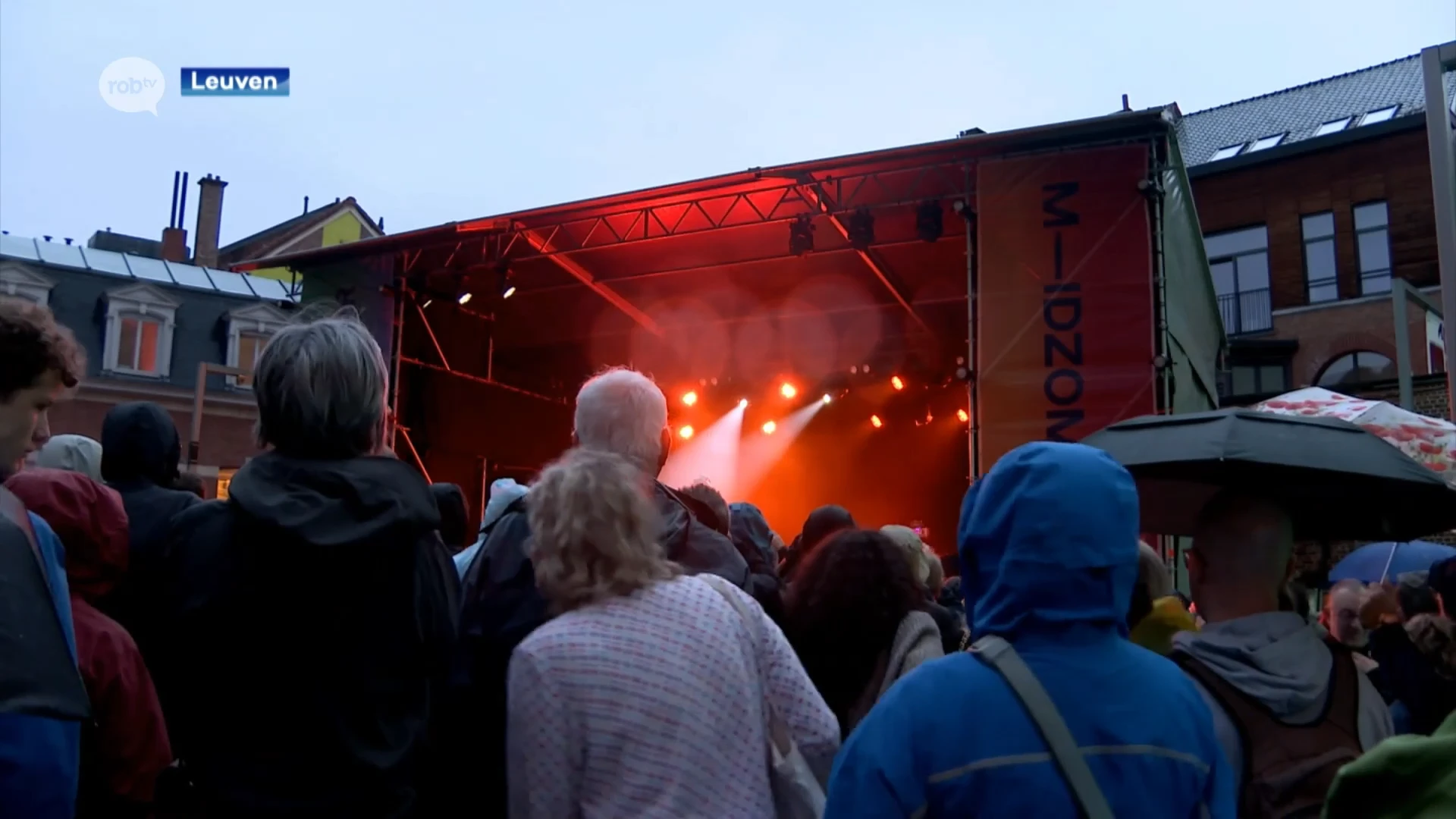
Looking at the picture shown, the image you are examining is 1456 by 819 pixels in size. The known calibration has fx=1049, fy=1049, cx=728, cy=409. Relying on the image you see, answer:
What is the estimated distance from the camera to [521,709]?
6.57ft

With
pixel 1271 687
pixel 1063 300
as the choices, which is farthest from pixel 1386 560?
pixel 1271 687

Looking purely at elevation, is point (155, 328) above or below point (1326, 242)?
below

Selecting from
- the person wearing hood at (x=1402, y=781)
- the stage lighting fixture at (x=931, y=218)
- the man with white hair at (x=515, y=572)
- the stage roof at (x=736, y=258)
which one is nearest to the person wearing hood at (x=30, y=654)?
the man with white hair at (x=515, y=572)

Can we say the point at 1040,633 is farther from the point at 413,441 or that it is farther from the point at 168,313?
the point at 168,313

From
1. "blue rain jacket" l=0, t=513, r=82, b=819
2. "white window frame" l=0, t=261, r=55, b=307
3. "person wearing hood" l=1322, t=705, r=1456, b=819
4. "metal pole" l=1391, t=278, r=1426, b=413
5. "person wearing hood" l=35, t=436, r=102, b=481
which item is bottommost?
"blue rain jacket" l=0, t=513, r=82, b=819

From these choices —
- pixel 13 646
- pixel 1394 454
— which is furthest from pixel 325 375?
pixel 1394 454

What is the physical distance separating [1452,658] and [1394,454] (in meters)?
0.93

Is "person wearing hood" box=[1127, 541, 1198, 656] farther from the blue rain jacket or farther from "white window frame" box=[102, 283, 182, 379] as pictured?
"white window frame" box=[102, 283, 182, 379]

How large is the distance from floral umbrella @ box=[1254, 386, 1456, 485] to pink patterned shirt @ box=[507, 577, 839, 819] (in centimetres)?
371

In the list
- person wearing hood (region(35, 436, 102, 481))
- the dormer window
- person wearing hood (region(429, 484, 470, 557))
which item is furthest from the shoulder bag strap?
the dormer window

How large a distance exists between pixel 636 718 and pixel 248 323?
24.5m

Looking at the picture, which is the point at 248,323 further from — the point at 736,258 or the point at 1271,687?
the point at 1271,687

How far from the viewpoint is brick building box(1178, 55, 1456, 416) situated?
21938mm

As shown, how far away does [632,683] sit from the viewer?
6.47ft
